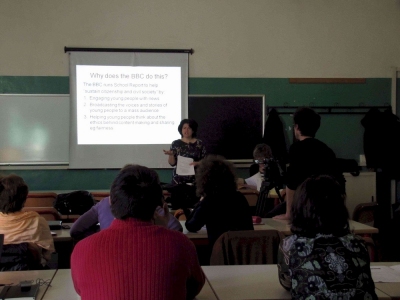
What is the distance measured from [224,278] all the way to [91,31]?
5021 mm

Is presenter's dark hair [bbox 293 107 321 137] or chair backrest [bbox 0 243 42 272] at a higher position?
presenter's dark hair [bbox 293 107 321 137]

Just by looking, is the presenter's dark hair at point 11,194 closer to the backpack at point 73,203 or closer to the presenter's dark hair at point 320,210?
the backpack at point 73,203

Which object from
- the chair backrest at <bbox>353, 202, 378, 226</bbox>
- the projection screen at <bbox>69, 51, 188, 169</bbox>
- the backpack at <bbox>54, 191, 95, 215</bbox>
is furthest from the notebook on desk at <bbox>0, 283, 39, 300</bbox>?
the projection screen at <bbox>69, 51, 188, 169</bbox>

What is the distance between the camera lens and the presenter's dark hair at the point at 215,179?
347 cm

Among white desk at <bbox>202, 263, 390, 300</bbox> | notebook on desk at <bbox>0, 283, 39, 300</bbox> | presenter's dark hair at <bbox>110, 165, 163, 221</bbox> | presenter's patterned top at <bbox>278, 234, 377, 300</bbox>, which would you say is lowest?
white desk at <bbox>202, 263, 390, 300</bbox>

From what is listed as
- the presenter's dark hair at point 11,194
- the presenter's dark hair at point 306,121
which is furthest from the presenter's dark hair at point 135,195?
the presenter's dark hair at point 306,121

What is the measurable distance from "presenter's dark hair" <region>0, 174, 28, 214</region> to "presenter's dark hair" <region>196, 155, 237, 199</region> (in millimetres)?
1171

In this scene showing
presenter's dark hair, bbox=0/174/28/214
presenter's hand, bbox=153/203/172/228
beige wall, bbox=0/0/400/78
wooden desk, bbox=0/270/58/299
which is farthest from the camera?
beige wall, bbox=0/0/400/78

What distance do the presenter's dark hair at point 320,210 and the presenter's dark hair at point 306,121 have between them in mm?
1526

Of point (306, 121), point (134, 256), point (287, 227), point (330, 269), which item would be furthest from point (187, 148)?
point (134, 256)

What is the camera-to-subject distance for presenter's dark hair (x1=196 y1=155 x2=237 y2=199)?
3467mm

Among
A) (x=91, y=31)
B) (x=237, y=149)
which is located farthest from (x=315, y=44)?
(x=91, y=31)

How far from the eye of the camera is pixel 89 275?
72.9 inches

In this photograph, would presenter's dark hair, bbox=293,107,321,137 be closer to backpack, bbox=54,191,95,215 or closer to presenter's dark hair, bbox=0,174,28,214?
presenter's dark hair, bbox=0,174,28,214
